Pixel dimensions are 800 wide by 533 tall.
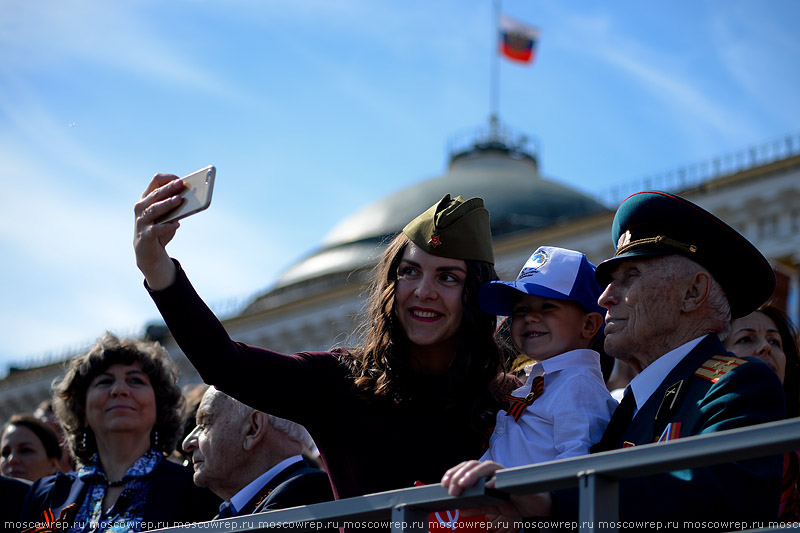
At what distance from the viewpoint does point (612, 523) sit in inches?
105

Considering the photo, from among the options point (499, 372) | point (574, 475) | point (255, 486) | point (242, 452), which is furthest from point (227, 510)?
point (574, 475)

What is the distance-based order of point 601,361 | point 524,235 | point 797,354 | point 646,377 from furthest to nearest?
point 524,235, point 797,354, point 601,361, point 646,377

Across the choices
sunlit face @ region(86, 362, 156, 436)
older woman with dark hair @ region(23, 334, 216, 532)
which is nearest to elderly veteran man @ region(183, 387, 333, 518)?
older woman with dark hair @ region(23, 334, 216, 532)

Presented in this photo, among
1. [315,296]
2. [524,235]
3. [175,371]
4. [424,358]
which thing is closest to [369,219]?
[315,296]

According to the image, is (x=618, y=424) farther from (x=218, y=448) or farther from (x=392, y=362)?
(x=218, y=448)

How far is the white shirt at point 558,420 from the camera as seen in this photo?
144 inches

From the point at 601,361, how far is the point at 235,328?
23395mm

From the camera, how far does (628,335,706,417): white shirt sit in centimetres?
343

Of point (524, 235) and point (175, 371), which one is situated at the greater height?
point (524, 235)

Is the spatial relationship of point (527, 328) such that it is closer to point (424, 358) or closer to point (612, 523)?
point (424, 358)

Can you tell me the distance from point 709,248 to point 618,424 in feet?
2.10

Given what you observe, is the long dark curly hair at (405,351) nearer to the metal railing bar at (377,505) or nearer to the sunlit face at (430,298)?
the sunlit face at (430,298)

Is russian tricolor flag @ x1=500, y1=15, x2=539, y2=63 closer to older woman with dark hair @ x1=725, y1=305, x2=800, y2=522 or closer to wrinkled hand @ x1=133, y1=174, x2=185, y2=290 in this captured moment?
older woman with dark hair @ x1=725, y1=305, x2=800, y2=522

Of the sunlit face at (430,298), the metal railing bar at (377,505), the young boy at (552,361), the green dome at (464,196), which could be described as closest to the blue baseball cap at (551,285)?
the young boy at (552,361)
